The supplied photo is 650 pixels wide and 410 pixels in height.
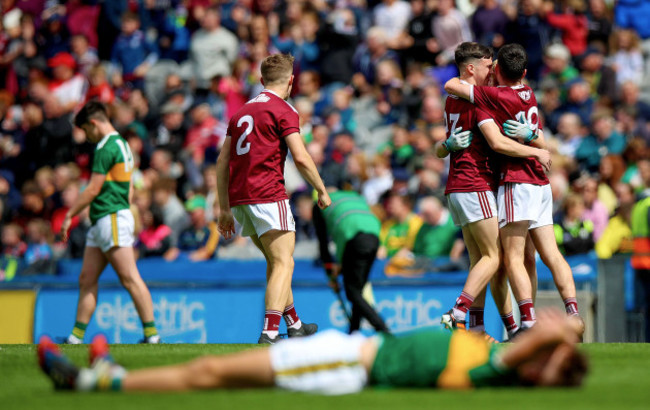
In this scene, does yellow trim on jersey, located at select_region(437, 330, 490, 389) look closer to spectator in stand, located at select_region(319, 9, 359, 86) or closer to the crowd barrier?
the crowd barrier

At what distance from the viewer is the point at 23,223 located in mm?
17328

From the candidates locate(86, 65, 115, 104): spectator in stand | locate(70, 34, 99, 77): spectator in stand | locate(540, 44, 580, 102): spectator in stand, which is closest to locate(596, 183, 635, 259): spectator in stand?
locate(540, 44, 580, 102): spectator in stand

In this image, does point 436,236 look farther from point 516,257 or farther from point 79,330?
point 79,330

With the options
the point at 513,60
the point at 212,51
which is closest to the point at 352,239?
the point at 513,60

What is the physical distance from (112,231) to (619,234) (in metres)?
6.25

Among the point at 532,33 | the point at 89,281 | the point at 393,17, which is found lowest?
the point at 89,281

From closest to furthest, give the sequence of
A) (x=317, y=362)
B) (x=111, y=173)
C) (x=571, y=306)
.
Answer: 1. (x=317, y=362)
2. (x=571, y=306)
3. (x=111, y=173)

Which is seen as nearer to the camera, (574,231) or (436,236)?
(574,231)

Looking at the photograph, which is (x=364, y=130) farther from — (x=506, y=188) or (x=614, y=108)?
(x=506, y=188)

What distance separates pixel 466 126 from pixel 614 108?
8.29 metres

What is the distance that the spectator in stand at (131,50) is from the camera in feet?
65.3

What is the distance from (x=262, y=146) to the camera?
877 cm

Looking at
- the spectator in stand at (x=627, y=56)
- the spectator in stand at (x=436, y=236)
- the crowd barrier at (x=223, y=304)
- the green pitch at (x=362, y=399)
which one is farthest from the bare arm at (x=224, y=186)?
the spectator in stand at (x=627, y=56)

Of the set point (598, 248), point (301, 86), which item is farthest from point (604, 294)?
point (301, 86)
